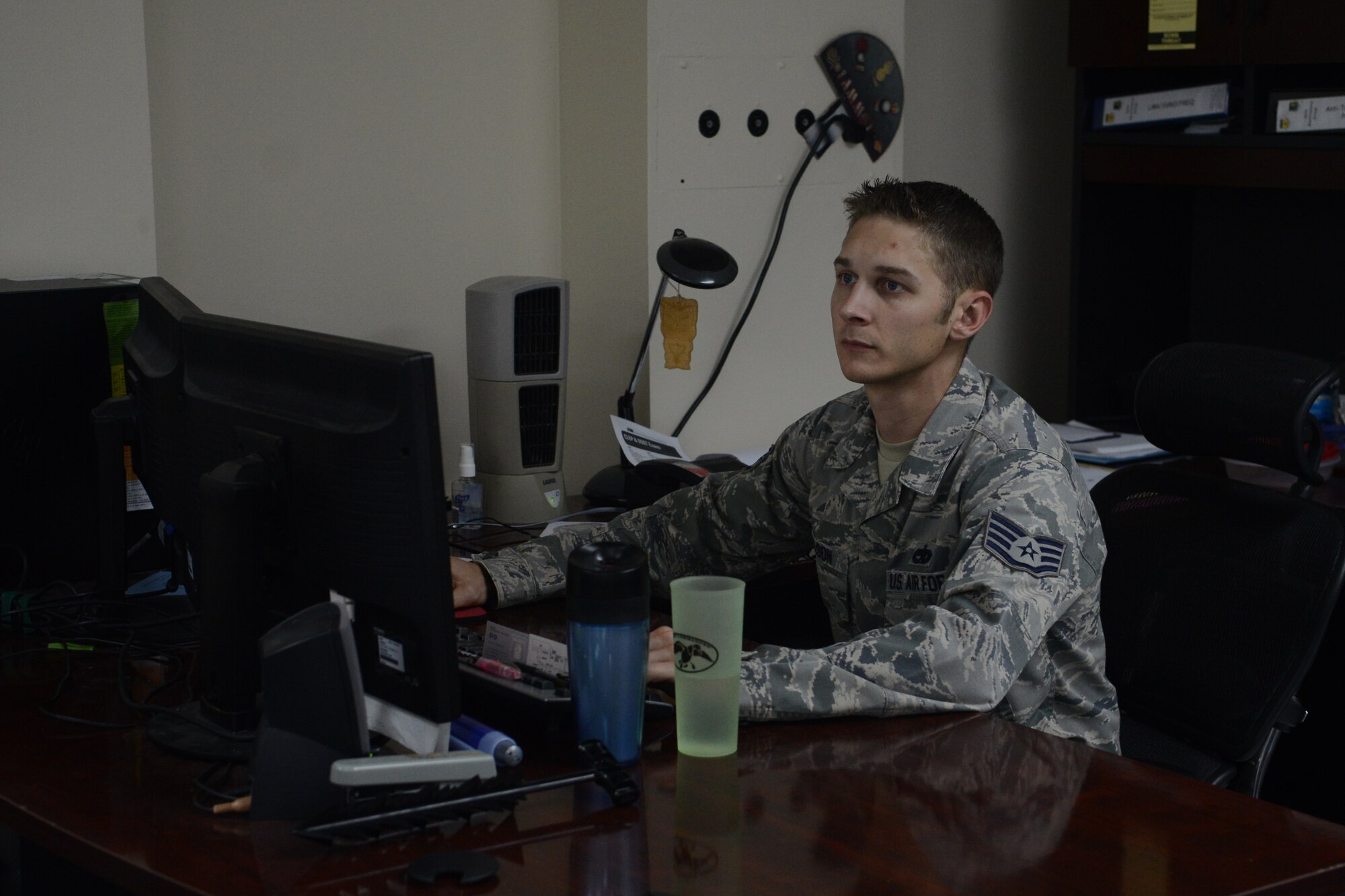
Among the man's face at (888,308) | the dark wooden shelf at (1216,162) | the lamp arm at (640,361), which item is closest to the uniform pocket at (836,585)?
the man's face at (888,308)

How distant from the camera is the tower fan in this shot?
7.30 feet

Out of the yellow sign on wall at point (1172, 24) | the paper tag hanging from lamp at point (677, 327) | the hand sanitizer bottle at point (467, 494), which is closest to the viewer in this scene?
the hand sanitizer bottle at point (467, 494)

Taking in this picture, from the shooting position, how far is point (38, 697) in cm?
141

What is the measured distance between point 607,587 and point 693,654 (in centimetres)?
12

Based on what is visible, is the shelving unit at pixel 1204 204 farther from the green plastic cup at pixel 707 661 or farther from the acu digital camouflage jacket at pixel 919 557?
the green plastic cup at pixel 707 661

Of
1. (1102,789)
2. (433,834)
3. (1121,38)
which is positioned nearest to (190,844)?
(433,834)

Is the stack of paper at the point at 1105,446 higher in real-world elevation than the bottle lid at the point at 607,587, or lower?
lower

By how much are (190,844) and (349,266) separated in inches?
62.0

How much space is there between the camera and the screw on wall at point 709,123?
8.41 feet

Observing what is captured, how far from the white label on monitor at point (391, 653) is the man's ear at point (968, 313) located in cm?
85

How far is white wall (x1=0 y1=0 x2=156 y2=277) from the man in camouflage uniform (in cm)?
78

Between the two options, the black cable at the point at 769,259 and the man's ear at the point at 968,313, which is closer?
the man's ear at the point at 968,313

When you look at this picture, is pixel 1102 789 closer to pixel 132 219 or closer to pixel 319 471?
pixel 319 471

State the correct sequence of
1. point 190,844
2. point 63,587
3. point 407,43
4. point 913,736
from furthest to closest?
point 407,43
point 63,587
point 913,736
point 190,844
